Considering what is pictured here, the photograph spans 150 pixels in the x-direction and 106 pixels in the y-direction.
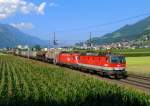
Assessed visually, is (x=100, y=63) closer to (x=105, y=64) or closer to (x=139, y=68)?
(x=105, y=64)

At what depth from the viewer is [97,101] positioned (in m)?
26.9

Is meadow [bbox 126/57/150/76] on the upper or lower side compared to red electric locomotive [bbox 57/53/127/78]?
lower

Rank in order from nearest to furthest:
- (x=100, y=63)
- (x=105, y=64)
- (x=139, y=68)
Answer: (x=105, y=64) < (x=100, y=63) < (x=139, y=68)

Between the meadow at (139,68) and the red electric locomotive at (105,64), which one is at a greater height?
the red electric locomotive at (105,64)

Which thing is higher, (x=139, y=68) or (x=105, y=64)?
(x=105, y=64)

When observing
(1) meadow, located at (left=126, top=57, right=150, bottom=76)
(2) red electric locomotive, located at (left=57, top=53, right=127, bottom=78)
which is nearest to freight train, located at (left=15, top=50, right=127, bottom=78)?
(2) red electric locomotive, located at (left=57, top=53, right=127, bottom=78)

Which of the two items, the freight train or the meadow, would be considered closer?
the freight train

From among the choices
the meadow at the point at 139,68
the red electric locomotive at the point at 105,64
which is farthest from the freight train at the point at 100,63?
the meadow at the point at 139,68

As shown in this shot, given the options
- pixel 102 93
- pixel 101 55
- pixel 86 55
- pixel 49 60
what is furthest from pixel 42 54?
pixel 102 93

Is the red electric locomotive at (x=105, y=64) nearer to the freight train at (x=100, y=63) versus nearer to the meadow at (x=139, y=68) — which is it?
the freight train at (x=100, y=63)

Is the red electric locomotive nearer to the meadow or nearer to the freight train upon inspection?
the freight train

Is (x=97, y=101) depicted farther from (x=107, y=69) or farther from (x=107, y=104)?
(x=107, y=69)

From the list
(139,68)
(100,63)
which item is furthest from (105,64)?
(139,68)

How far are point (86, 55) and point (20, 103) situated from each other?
4352cm
